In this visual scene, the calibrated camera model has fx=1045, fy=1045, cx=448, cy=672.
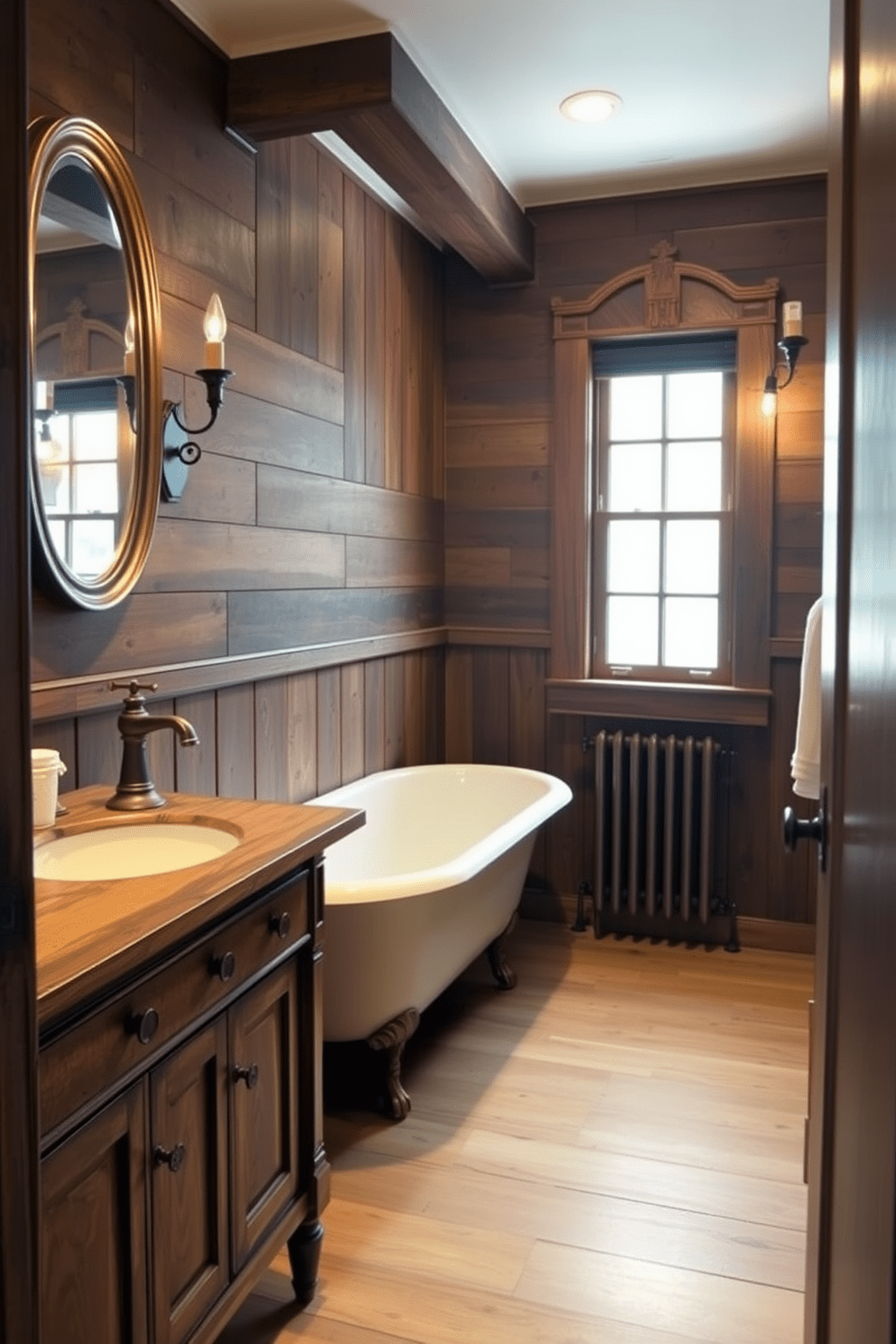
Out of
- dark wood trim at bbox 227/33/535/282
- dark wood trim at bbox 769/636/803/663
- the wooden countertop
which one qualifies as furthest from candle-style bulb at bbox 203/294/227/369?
dark wood trim at bbox 769/636/803/663

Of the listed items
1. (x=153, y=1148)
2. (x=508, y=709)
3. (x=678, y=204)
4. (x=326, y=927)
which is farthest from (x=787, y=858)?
(x=153, y=1148)

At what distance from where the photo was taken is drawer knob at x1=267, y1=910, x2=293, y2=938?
170 cm

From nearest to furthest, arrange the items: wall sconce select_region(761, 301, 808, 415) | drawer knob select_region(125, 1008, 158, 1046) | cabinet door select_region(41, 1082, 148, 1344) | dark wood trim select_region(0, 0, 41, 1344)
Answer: dark wood trim select_region(0, 0, 41, 1344) < cabinet door select_region(41, 1082, 148, 1344) < drawer knob select_region(125, 1008, 158, 1046) < wall sconce select_region(761, 301, 808, 415)

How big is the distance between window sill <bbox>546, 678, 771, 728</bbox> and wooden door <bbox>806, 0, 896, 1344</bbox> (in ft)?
7.74

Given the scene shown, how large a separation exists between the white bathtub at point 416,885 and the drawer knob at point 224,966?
70cm

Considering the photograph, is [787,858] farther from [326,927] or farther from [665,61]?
[665,61]

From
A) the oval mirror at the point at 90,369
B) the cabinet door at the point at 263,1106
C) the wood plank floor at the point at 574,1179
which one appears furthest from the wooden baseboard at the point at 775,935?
the oval mirror at the point at 90,369

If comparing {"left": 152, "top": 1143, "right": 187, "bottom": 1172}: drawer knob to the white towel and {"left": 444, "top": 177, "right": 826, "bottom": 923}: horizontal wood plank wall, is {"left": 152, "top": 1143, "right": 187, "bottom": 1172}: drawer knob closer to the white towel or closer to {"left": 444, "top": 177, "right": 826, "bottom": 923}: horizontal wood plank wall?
the white towel

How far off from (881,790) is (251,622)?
6.80 feet

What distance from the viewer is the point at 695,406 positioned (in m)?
3.72

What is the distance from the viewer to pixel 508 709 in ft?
13.1

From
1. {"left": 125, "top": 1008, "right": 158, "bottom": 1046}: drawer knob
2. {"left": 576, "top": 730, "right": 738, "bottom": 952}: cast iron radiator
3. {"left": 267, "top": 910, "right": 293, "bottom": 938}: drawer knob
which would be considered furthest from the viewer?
{"left": 576, "top": 730, "right": 738, "bottom": 952}: cast iron radiator

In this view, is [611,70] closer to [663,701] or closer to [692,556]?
[692,556]

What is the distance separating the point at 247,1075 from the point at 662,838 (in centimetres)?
238
